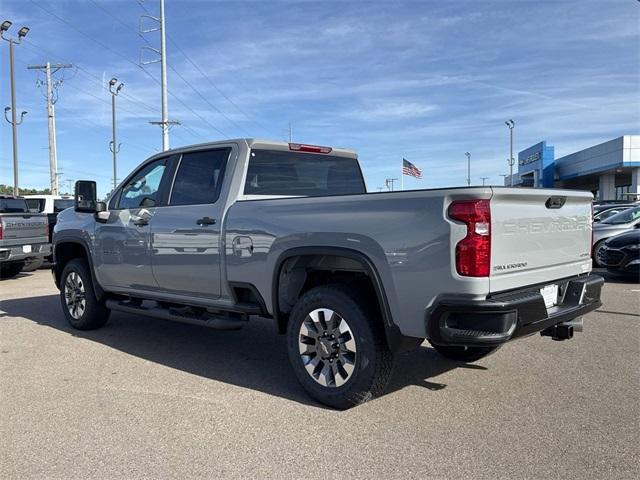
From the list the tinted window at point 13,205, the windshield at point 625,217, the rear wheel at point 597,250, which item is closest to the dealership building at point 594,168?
the windshield at point 625,217

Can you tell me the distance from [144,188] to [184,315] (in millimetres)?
1588

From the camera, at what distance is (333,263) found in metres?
4.30

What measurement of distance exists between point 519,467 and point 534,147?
61672 millimetres

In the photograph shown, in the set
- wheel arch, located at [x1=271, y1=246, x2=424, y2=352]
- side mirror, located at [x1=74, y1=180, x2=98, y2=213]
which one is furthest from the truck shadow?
side mirror, located at [x1=74, y1=180, x2=98, y2=213]

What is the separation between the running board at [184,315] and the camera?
4.97 m

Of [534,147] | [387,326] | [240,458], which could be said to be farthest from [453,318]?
[534,147]

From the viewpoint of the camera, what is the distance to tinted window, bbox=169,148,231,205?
17.3 feet

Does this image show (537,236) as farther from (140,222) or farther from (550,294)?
(140,222)

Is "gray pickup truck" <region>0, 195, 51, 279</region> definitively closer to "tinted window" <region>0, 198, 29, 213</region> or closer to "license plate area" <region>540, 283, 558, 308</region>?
"tinted window" <region>0, 198, 29, 213</region>

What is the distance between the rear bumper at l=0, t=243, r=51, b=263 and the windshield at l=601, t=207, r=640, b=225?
42.0 ft

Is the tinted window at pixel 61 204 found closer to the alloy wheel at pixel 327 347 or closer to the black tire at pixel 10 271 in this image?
the black tire at pixel 10 271

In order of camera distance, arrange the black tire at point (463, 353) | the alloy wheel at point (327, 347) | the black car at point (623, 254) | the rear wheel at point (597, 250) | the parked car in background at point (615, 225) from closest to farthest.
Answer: the alloy wheel at point (327, 347), the black tire at point (463, 353), the black car at point (623, 254), the rear wheel at point (597, 250), the parked car in background at point (615, 225)

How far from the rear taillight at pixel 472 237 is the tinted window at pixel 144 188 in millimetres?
3478

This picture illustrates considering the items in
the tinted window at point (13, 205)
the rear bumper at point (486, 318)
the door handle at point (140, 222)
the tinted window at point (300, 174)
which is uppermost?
the tinted window at point (300, 174)
